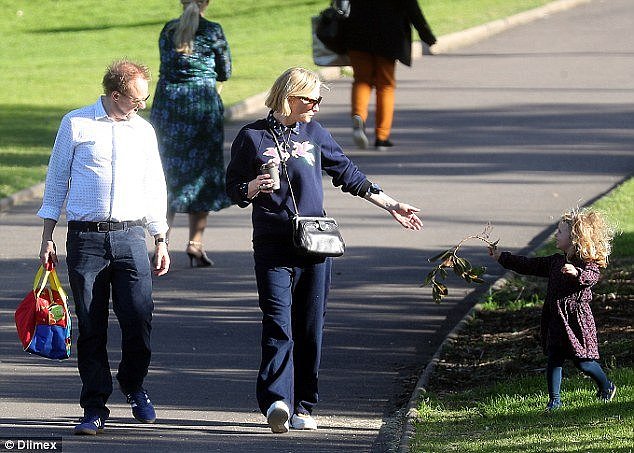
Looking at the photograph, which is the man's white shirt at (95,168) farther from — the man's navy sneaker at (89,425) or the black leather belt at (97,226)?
the man's navy sneaker at (89,425)

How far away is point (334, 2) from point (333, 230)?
8841 mm

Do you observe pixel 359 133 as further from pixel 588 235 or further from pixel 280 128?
pixel 588 235

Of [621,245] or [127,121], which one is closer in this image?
[127,121]

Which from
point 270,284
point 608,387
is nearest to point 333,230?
point 270,284

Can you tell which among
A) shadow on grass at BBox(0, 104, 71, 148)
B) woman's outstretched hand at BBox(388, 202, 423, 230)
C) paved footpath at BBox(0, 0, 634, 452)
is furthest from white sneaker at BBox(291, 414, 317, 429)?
shadow on grass at BBox(0, 104, 71, 148)

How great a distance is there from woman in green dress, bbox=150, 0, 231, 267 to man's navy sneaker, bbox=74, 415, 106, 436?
4.09m

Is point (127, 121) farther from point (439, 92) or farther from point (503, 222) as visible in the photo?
point (439, 92)

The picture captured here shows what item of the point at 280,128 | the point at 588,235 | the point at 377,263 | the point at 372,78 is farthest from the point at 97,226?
the point at 372,78

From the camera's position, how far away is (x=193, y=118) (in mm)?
10938

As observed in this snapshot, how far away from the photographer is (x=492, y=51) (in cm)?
2556

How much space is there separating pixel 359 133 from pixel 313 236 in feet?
31.7

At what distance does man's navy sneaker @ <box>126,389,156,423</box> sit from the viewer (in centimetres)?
721

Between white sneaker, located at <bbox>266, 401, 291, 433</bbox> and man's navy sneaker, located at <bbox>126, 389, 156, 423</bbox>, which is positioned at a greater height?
white sneaker, located at <bbox>266, 401, 291, 433</bbox>

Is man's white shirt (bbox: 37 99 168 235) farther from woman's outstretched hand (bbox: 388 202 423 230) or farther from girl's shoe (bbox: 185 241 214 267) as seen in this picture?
girl's shoe (bbox: 185 241 214 267)
